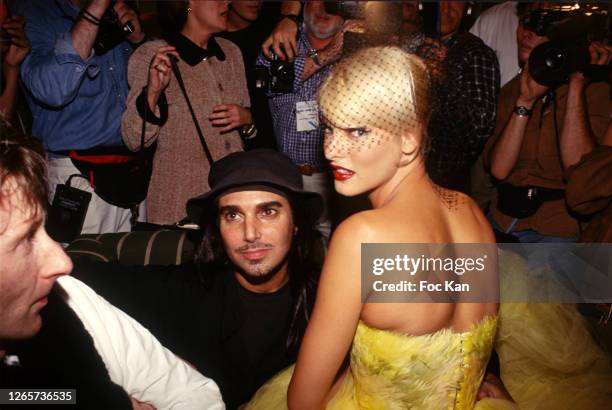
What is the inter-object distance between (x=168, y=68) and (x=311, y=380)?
4.91 feet

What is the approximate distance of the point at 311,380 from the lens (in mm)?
1229

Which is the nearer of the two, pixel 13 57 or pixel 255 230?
pixel 255 230

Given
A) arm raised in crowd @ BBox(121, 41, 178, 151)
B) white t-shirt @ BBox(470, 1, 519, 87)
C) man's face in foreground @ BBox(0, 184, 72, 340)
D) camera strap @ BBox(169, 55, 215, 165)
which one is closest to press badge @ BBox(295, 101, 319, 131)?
camera strap @ BBox(169, 55, 215, 165)

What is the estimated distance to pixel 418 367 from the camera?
1268mm

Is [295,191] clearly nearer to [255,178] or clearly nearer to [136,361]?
[255,178]

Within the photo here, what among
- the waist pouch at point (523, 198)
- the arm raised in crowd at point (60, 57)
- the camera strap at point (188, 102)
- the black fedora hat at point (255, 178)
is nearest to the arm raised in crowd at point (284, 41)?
the camera strap at point (188, 102)

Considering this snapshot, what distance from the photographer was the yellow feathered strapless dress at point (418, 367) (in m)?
1.24

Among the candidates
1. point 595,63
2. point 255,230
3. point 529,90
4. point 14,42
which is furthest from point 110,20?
point 595,63

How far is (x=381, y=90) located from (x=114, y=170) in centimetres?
148

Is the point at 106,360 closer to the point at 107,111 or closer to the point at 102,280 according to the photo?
the point at 102,280

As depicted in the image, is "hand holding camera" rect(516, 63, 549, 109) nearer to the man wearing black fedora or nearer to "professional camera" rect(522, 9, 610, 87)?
"professional camera" rect(522, 9, 610, 87)

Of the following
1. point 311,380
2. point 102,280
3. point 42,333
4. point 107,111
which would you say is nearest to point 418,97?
point 311,380

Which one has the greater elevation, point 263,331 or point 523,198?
point 523,198

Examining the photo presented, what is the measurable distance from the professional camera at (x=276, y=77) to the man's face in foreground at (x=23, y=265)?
1493 mm
